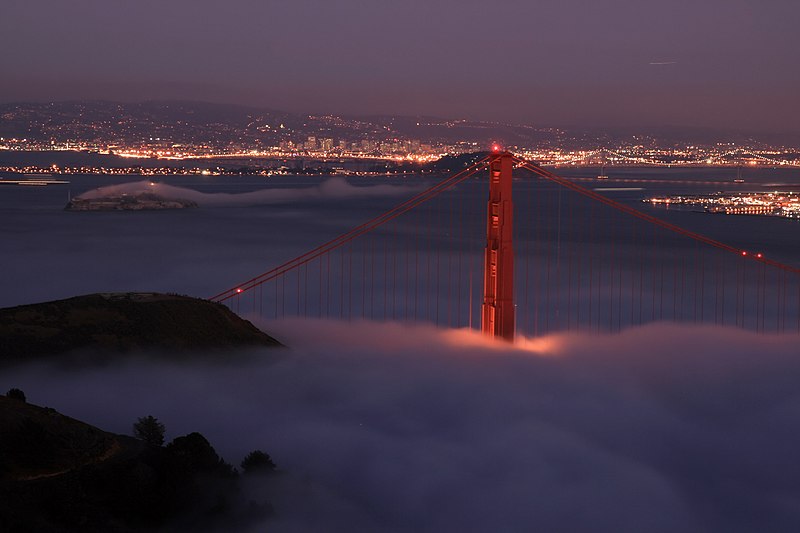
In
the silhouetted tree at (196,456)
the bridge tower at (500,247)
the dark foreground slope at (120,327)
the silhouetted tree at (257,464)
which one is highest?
the bridge tower at (500,247)

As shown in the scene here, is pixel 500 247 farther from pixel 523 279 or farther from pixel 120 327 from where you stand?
pixel 523 279

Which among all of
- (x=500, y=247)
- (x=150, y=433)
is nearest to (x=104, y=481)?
(x=150, y=433)

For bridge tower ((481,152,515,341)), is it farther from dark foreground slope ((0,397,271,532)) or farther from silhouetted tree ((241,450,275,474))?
dark foreground slope ((0,397,271,532))

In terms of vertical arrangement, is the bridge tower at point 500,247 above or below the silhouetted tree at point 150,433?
above

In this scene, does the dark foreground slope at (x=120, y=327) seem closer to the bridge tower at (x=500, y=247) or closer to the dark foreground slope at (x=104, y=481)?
the bridge tower at (x=500, y=247)

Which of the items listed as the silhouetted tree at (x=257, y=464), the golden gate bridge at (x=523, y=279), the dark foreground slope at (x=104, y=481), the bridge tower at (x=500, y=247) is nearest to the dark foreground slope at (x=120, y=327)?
the golden gate bridge at (x=523, y=279)

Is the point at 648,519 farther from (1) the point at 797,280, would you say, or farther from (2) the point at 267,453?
(1) the point at 797,280

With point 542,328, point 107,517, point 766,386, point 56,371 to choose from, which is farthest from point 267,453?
point 542,328

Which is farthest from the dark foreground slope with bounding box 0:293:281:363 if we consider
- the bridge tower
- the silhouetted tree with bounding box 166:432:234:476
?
the silhouetted tree with bounding box 166:432:234:476
